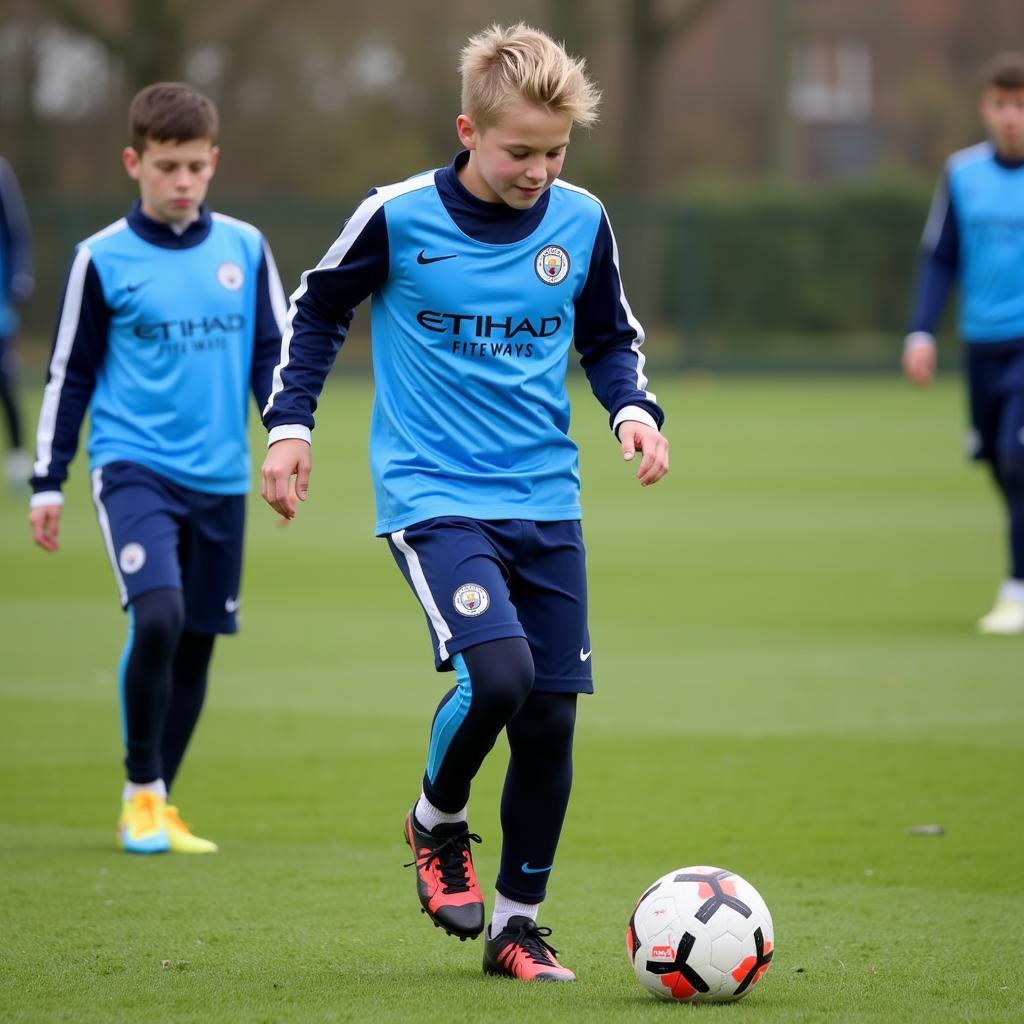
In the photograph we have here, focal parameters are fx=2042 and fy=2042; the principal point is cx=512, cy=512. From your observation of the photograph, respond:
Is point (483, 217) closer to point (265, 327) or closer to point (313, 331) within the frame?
point (313, 331)

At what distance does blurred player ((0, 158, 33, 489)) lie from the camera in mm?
16375

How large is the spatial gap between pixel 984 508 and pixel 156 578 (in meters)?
11.4

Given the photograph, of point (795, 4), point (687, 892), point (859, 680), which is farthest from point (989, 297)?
point (795, 4)

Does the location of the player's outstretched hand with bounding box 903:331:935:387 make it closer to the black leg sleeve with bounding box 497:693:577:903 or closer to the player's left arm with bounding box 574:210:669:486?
the player's left arm with bounding box 574:210:669:486

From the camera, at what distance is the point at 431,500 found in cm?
461

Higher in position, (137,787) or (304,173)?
(304,173)

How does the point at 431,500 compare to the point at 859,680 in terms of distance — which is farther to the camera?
the point at 859,680

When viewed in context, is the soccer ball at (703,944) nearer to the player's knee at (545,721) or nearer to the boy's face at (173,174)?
the player's knee at (545,721)

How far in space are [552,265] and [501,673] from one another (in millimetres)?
1007

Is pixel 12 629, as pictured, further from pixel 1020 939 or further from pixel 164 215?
pixel 1020 939

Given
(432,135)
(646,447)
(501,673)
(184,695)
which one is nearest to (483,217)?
(646,447)

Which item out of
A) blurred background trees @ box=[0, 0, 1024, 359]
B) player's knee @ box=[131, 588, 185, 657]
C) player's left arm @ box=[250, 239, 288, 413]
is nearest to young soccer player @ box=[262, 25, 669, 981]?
player's knee @ box=[131, 588, 185, 657]

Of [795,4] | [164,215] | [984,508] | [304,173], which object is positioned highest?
[795,4]

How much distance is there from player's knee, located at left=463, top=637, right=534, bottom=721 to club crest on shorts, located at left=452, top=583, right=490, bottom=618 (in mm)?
79
